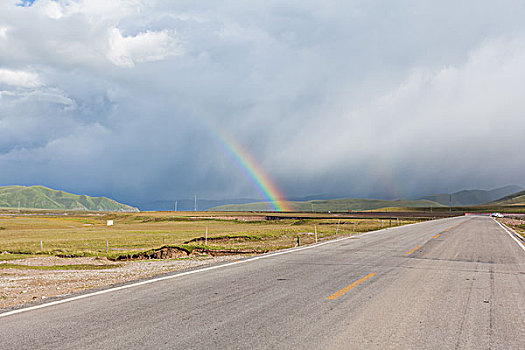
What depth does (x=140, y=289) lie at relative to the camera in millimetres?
8633

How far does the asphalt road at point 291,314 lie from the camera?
207 inches

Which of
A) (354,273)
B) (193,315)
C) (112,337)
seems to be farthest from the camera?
(354,273)

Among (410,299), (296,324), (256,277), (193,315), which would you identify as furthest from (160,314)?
(410,299)

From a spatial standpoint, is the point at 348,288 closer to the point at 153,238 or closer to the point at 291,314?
the point at 291,314

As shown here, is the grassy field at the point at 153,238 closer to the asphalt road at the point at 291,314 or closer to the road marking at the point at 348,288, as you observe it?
the road marking at the point at 348,288

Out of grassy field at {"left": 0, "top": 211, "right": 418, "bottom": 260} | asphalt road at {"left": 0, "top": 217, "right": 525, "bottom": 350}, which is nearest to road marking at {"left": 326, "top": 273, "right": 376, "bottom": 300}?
asphalt road at {"left": 0, "top": 217, "right": 525, "bottom": 350}

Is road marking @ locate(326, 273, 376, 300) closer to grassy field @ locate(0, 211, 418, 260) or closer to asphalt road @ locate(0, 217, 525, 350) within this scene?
asphalt road @ locate(0, 217, 525, 350)

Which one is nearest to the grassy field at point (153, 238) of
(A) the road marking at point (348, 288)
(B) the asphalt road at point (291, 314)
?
(A) the road marking at point (348, 288)

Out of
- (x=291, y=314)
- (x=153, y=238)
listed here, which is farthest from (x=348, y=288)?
(x=153, y=238)

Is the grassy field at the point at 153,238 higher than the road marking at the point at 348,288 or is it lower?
lower

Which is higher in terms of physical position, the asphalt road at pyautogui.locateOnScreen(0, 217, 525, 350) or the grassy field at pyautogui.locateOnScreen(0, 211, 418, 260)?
the asphalt road at pyautogui.locateOnScreen(0, 217, 525, 350)

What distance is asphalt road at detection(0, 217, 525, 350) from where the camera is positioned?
5250mm

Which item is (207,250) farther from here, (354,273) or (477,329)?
(477,329)

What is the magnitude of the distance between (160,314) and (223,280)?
10.5ft
